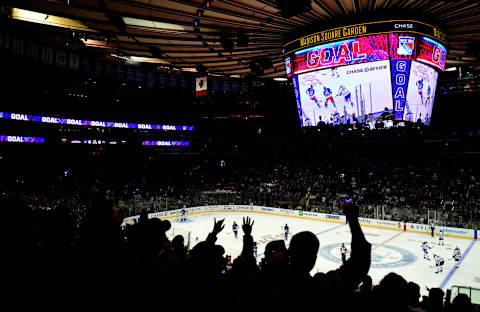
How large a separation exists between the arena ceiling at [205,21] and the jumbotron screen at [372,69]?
2.83 ft

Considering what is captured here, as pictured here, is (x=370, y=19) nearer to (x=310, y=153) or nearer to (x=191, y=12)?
(x=191, y=12)

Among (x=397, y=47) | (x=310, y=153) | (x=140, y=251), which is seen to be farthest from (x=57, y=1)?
(x=310, y=153)

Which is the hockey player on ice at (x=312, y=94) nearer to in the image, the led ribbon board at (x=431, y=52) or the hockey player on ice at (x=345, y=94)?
the hockey player on ice at (x=345, y=94)

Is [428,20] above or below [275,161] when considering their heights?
above

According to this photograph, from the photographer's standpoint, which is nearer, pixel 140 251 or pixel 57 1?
pixel 140 251

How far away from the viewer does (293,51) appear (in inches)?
635

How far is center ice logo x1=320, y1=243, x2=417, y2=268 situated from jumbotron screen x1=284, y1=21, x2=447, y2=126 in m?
7.33

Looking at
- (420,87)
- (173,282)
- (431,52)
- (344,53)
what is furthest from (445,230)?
(173,282)

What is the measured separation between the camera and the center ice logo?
15.3 m

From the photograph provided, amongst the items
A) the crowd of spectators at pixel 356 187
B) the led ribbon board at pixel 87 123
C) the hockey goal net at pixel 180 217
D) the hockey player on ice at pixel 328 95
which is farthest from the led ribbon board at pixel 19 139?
the hockey player on ice at pixel 328 95

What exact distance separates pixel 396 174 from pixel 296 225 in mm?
13737

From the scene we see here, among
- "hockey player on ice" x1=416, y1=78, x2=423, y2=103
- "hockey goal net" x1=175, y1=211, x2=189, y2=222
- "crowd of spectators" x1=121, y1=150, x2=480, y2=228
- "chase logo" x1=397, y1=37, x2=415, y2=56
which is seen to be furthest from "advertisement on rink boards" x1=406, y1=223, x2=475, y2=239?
"hockey goal net" x1=175, y1=211, x2=189, y2=222

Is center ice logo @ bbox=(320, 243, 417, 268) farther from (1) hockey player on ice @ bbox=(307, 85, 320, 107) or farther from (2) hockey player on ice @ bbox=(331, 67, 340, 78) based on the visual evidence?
(2) hockey player on ice @ bbox=(331, 67, 340, 78)

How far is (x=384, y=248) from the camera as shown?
18.0 meters
